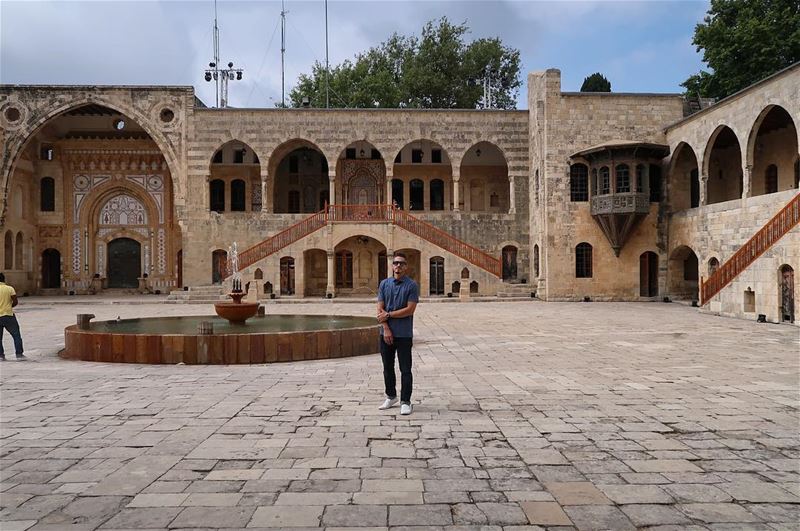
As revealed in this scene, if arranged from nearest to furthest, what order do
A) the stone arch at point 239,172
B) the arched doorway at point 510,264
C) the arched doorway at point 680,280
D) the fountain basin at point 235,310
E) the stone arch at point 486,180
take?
the fountain basin at point 235,310
the arched doorway at point 680,280
the arched doorway at point 510,264
the stone arch at point 239,172
the stone arch at point 486,180

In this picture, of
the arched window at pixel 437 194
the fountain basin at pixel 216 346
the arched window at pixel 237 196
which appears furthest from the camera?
the arched window at pixel 437 194

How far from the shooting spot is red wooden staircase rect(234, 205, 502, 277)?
26.0 m

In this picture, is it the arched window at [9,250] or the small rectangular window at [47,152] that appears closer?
the arched window at [9,250]

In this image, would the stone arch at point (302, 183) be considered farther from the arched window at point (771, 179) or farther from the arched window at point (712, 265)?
the arched window at point (771, 179)

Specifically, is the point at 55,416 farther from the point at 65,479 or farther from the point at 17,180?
the point at 17,180

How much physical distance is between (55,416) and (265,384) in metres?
2.42

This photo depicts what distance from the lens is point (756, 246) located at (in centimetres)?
1708

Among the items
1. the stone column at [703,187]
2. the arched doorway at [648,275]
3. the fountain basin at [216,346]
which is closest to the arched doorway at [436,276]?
the arched doorway at [648,275]

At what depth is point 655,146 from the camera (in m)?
23.7

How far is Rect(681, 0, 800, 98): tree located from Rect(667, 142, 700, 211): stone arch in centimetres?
682

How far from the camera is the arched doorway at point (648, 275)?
25641 millimetres

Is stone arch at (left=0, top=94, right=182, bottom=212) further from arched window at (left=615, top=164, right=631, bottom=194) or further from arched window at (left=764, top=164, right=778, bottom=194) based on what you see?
arched window at (left=764, top=164, right=778, bottom=194)

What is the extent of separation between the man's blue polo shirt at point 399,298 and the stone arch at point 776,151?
1804 cm

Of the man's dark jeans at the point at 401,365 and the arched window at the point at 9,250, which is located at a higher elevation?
the arched window at the point at 9,250
